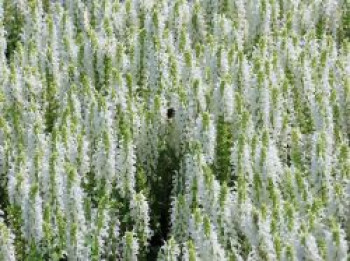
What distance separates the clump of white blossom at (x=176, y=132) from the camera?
23.5ft

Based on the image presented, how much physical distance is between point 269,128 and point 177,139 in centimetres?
100

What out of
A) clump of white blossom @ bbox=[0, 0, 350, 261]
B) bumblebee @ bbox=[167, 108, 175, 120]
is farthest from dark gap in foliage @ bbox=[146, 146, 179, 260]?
bumblebee @ bbox=[167, 108, 175, 120]

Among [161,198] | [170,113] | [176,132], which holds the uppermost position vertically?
[170,113]

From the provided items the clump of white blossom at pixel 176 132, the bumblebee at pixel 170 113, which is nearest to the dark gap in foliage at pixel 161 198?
the clump of white blossom at pixel 176 132

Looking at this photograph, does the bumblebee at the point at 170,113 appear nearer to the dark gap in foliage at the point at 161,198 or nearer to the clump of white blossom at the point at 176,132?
the clump of white blossom at the point at 176,132

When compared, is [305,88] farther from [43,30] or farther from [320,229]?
[43,30]

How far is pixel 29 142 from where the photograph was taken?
8.30m

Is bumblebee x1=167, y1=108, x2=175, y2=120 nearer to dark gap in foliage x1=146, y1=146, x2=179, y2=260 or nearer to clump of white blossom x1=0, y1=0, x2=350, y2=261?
clump of white blossom x1=0, y1=0, x2=350, y2=261

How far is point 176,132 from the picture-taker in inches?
340

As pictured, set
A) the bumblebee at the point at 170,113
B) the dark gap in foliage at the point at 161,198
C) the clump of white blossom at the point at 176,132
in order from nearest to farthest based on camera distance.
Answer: the clump of white blossom at the point at 176,132 → the dark gap in foliage at the point at 161,198 → the bumblebee at the point at 170,113

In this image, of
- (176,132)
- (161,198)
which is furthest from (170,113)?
(161,198)

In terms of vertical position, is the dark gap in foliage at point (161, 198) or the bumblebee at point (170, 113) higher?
the bumblebee at point (170, 113)

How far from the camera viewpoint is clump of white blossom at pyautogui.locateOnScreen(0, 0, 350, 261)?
7.16 metres

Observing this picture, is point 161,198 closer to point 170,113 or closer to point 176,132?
point 176,132
